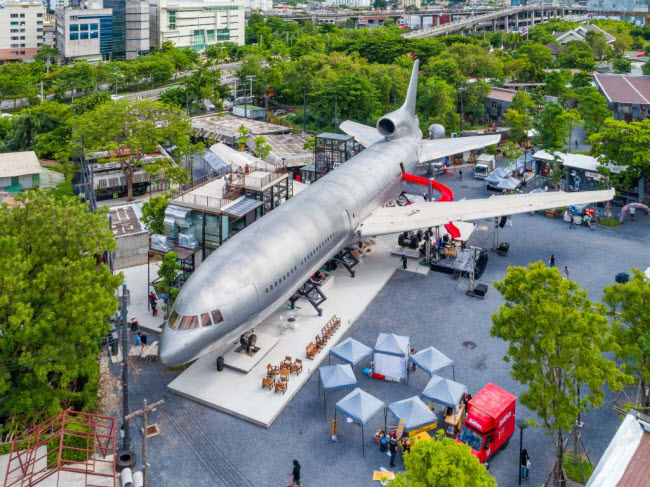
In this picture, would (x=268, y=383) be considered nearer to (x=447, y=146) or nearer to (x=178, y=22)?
(x=447, y=146)

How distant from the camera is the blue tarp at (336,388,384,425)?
2861 centimetres

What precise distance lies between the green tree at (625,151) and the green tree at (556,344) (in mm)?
A: 39952

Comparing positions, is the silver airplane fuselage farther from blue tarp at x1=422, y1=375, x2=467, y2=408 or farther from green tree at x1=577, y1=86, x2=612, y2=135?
green tree at x1=577, y1=86, x2=612, y2=135

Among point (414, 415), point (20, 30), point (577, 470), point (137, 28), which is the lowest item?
point (577, 470)

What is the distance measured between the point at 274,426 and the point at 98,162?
48.6 m

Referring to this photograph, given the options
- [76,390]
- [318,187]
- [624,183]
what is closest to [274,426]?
[76,390]

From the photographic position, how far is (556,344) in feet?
78.1

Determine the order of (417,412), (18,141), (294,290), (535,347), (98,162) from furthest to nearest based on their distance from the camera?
1. (18,141)
2. (98,162)
3. (294,290)
4. (417,412)
5. (535,347)

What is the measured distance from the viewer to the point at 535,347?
24.5 metres

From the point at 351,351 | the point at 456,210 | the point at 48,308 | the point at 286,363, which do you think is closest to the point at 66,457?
the point at 48,308

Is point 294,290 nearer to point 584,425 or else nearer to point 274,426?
point 274,426

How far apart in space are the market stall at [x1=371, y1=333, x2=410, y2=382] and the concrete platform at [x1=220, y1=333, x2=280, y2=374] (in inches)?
267

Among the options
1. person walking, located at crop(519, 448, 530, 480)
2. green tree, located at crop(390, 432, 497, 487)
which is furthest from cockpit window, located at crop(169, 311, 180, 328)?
person walking, located at crop(519, 448, 530, 480)

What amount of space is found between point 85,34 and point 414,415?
170159 mm
